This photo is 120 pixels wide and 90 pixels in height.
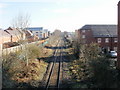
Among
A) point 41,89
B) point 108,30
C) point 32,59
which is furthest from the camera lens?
point 108,30

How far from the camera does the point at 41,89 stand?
10.6 metres

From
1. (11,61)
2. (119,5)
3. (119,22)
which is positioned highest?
(119,5)

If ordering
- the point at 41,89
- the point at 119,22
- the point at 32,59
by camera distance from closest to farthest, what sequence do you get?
the point at 41,89, the point at 119,22, the point at 32,59

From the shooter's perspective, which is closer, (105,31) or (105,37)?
(105,37)

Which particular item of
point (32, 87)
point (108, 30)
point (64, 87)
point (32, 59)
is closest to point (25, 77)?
point (32, 87)

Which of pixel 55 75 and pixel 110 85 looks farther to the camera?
pixel 55 75

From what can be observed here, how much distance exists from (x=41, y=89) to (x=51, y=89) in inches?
24.6

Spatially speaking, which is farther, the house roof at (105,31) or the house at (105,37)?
the house roof at (105,31)

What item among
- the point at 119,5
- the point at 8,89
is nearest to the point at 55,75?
the point at 8,89

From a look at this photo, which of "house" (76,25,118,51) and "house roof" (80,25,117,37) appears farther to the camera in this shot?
"house roof" (80,25,117,37)

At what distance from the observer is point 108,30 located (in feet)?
117

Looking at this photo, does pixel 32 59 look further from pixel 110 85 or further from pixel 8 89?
pixel 110 85

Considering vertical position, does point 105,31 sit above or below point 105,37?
above

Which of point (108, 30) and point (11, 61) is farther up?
point (108, 30)
